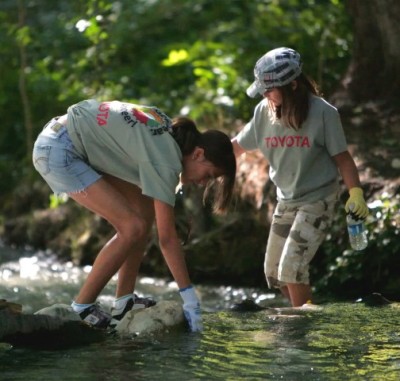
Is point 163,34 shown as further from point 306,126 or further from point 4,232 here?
point 306,126

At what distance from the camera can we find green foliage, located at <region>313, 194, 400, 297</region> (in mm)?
7473

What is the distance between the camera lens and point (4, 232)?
1142 cm

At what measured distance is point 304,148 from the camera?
608 centimetres

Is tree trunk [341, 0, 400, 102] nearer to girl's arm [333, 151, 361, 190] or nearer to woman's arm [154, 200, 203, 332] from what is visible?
girl's arm [333, 151, 361, 190]

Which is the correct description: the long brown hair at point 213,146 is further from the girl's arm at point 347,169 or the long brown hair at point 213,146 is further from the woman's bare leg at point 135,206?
the girl's arm at point 347,169

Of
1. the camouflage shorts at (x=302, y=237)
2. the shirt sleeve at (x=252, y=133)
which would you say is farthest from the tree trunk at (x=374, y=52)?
the camouflage shorts at (x=302, y=237)

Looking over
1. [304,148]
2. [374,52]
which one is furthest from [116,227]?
[374,52]

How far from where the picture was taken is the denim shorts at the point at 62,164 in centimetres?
567

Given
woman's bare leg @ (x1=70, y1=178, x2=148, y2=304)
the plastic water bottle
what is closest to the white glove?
woman's bare leg @ (x1=70, y1=178, x2=148, y2=304)

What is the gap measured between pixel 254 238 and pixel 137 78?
4.27m

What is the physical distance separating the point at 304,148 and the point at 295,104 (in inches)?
10.5

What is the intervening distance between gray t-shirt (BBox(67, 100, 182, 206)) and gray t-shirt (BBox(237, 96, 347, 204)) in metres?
0.76

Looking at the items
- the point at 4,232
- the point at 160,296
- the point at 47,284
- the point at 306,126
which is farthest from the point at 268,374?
the point at 4,232

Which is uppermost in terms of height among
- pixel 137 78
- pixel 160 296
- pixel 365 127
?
pixel 137 78
